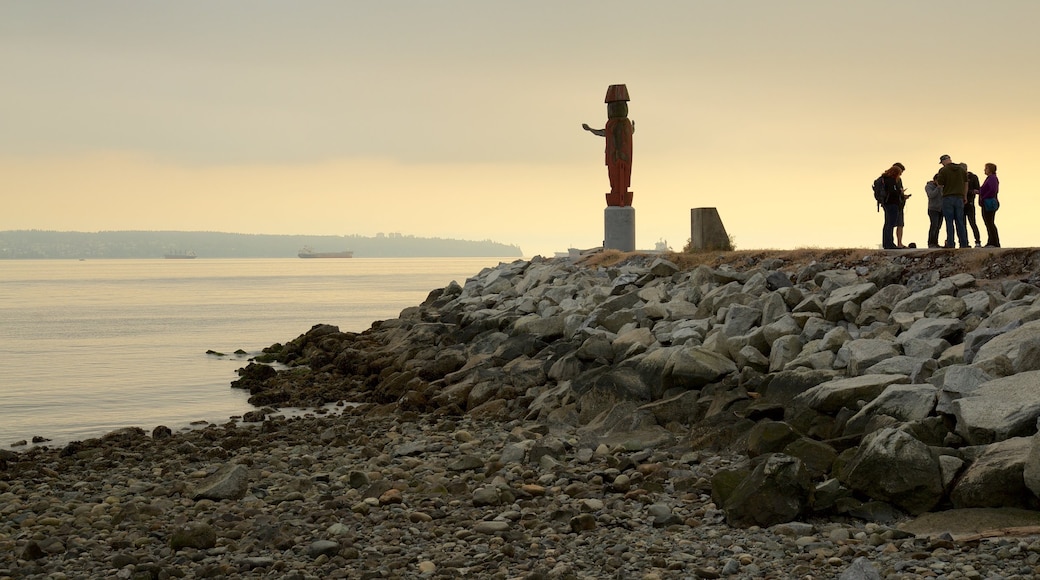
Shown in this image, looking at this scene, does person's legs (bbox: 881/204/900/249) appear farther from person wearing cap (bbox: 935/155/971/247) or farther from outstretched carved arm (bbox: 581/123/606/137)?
outstretched carved arm (bbox: 581/123/606/137)

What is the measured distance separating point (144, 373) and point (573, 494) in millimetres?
18875

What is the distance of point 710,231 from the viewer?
20.6m

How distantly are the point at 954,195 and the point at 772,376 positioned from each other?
716cm

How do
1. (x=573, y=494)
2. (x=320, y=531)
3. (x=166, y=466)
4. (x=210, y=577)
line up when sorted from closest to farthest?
1. (x=210, y=577)
2. (x=320, y=531)
3. (x=573, y=494)
4. (x=166, y=466)

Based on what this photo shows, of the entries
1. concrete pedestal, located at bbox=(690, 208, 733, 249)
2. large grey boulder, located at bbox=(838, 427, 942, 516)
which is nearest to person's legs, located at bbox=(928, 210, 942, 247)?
concrete pedestal, located at bbox=(690, 208, 733, 249)

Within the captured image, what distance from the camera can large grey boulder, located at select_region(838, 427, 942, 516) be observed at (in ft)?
27.2

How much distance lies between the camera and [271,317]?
49656 mm

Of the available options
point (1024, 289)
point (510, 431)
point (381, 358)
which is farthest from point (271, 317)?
point (1024, 289)

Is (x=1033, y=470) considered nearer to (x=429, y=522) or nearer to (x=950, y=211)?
(x=429, y=522)

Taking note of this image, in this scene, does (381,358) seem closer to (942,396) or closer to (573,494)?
(573,494)

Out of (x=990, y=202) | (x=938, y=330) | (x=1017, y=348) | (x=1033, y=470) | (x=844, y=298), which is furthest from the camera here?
(x=990, y=202)

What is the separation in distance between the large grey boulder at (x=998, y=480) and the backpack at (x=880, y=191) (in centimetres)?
1047

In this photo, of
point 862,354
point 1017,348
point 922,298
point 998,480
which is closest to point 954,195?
point 922,298

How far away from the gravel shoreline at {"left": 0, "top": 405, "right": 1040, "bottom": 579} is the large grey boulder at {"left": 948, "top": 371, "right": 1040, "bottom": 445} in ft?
4.41
